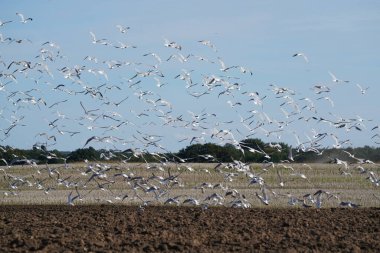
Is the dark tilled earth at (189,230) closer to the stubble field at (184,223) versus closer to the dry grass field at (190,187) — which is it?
the stubble field at (184,223)

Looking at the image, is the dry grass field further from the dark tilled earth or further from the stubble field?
the dark tilled earth

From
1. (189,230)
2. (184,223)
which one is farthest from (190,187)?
(189,230)

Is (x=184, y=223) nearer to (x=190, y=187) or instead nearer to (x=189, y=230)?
(x=189, y=230)

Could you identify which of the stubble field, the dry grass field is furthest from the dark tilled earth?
the dry grass field

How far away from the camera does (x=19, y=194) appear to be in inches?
1121

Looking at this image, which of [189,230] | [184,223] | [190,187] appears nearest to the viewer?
[189,230]

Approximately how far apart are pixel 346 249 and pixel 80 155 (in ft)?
126

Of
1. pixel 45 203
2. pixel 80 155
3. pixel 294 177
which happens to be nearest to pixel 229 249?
pixel 45 203

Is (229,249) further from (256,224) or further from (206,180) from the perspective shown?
(206,180)

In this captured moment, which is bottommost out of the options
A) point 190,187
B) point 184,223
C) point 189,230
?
point 190,187

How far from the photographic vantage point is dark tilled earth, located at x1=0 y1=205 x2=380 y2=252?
47.5 feet

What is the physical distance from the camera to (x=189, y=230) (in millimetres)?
16562

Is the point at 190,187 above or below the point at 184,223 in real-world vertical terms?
below

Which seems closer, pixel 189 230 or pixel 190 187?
pixel 189 230
